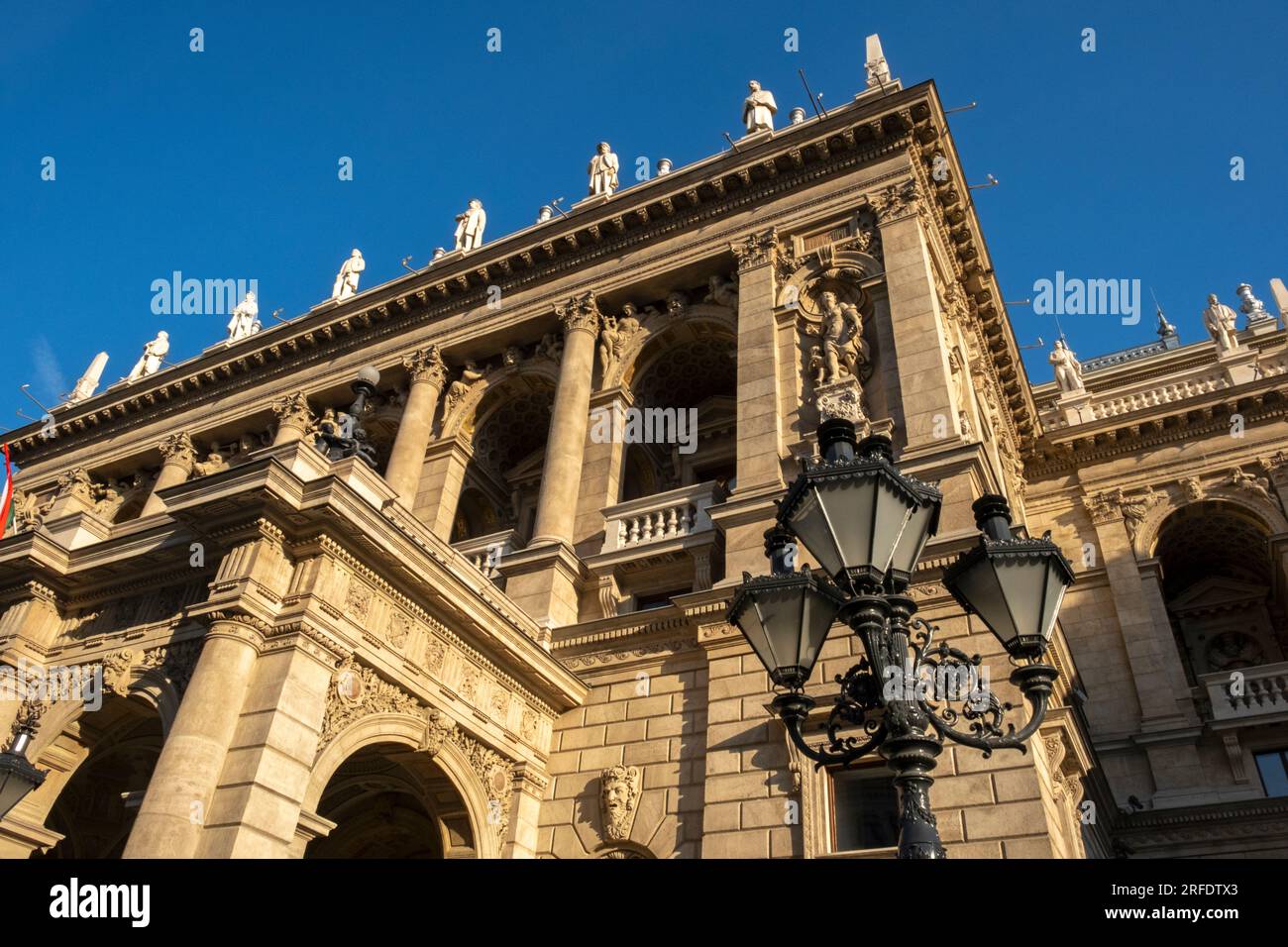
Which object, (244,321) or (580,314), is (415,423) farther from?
(244,321)

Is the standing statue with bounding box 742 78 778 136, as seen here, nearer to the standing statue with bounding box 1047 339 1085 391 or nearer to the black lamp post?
the standing statue with bounding box 1047 339 1085 391

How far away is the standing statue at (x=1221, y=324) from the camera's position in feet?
89.5

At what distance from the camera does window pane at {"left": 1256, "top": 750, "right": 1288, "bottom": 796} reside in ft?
67.3

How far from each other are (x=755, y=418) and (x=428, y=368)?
1044 centimetres

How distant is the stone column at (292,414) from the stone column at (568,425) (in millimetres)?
8658

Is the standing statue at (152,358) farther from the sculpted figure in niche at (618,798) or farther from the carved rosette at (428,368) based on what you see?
the sculpted figure in niche at (618,798)

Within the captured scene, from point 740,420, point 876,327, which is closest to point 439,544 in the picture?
point 740,420

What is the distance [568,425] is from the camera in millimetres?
20812

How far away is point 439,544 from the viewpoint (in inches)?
595

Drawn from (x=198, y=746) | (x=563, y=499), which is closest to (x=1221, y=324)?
(x=563, y=499)

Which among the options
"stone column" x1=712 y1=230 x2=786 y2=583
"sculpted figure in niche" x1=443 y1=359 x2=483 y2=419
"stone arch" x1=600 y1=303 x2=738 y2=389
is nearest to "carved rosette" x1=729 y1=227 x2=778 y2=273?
"stone column" x1=712 y1=230 x2=786 y2=583

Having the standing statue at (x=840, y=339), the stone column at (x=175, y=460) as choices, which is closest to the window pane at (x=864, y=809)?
the standing statue at (x=840, y=339)

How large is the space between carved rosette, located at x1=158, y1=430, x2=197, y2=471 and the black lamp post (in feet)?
86.6
